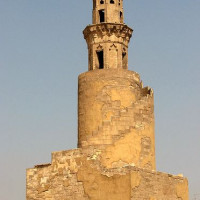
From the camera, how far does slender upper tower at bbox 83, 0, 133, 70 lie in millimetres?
24969

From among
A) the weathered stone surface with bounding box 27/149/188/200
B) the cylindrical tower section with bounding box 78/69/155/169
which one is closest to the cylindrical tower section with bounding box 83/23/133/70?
the cylindrical tower section with bounding box 78/69/155/169

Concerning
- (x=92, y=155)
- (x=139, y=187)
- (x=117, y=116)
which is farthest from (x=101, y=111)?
(x=139, y=187)

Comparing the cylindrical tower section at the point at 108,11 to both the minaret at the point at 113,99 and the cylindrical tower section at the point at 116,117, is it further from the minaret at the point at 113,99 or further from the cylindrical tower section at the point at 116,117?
the cylindrical tower section at the point at 116,117

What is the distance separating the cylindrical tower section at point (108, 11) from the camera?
2552 centimetres

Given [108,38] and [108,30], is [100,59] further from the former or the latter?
[108,30]

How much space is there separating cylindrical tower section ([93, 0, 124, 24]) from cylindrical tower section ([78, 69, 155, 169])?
2.66 metres

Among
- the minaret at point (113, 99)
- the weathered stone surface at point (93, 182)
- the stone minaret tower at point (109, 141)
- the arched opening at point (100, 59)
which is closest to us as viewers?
the weathered stone surface at point (93, 182)

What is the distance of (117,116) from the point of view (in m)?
23.6

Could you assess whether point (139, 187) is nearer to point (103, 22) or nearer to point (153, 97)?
point (153, 97)

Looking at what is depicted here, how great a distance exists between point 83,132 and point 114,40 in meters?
4.45

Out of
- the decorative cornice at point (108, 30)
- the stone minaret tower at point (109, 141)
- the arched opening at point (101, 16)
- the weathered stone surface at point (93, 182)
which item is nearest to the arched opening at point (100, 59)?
the stone minaret tower at point (109, 141)

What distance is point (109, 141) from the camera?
23.2m

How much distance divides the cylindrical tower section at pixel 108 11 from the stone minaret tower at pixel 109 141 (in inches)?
1.9

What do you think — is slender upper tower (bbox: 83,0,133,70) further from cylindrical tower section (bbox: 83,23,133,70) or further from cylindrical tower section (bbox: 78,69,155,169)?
cylindrical tower section (bbox: 78,69,155,169)
